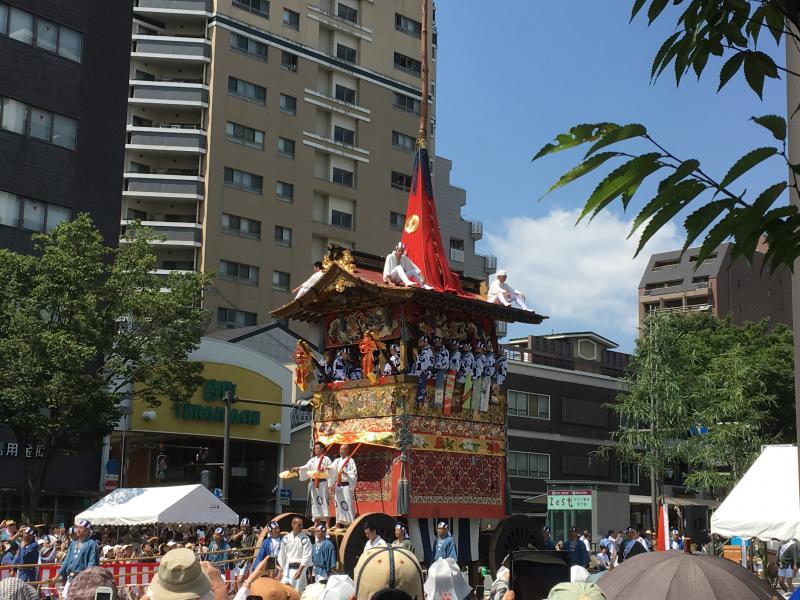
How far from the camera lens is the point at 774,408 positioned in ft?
166

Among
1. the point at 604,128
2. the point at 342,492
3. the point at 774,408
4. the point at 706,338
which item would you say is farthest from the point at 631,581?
the point at 706,338

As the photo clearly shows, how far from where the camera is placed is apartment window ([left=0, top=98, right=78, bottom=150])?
119 feet

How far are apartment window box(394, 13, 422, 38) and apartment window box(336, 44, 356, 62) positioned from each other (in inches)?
157

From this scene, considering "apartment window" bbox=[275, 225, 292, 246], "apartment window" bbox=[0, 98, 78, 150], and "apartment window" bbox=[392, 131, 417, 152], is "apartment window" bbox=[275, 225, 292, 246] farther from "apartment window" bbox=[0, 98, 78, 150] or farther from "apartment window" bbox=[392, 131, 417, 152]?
"apartment window" bbox=[0, 98, 78, 150]

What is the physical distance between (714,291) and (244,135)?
38291mm

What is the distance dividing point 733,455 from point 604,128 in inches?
1706

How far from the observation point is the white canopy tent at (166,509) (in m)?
23.1

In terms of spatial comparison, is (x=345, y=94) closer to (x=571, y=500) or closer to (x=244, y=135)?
(x=244, y=135)

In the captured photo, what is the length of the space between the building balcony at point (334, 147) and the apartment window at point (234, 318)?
10.7 m

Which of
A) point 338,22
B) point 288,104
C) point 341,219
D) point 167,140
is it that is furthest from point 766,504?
point 338,22

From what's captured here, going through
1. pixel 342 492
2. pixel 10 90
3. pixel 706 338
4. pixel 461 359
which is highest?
pixel 10 90

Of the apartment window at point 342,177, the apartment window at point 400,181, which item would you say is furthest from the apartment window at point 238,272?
the apartment window at point 400,181

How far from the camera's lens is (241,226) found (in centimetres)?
5950

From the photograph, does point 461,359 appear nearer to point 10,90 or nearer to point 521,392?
point 10,90
